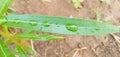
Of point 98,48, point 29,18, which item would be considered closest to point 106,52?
point 98,48

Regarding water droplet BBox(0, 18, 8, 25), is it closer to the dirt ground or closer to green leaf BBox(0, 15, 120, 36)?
green leaf BBox(0, 15, 120, 36)

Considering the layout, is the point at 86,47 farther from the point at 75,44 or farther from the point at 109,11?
the point at 109,11

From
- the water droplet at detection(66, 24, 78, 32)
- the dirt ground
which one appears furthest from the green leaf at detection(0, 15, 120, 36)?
the dirt ground

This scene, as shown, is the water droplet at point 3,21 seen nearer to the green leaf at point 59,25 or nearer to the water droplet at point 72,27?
the green leaf at point 59,25

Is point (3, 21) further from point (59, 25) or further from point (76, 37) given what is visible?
point (76, 37)

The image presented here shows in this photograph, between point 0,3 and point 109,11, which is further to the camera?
point 109,11
